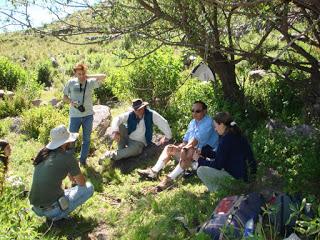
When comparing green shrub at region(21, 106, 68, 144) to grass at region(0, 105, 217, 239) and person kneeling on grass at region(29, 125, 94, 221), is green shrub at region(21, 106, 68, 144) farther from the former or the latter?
person kneeling on grass at region(29, 125, 94, 221)

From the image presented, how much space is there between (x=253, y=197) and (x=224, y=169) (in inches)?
41.6

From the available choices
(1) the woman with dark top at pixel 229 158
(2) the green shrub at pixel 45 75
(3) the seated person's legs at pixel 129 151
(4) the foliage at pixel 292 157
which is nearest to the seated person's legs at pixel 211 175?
(1) the woman with dark top at pixel 229 158

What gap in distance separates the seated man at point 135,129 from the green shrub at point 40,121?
2.17m

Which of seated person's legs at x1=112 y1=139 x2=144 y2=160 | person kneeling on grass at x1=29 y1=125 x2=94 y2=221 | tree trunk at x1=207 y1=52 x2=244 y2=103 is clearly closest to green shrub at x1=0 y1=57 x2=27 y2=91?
seated person's legs at x1=112 y1=139 x2=144 y2=160

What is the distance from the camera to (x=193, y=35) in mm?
6414

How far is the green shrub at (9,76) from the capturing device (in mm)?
15219

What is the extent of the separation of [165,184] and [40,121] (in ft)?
14.5

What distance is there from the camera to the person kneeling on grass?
5828mm

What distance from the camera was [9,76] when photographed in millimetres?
15352

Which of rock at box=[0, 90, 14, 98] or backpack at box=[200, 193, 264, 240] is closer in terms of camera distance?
backpack at box=[200, 193, 264, 240]

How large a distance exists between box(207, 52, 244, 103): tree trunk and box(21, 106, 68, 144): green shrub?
11.3 ft

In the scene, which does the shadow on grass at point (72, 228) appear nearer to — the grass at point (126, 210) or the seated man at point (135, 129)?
the grass at point (126, 210)

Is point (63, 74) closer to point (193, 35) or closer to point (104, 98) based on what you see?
point (104, 98)

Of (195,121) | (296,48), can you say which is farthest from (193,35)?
(296,48)
